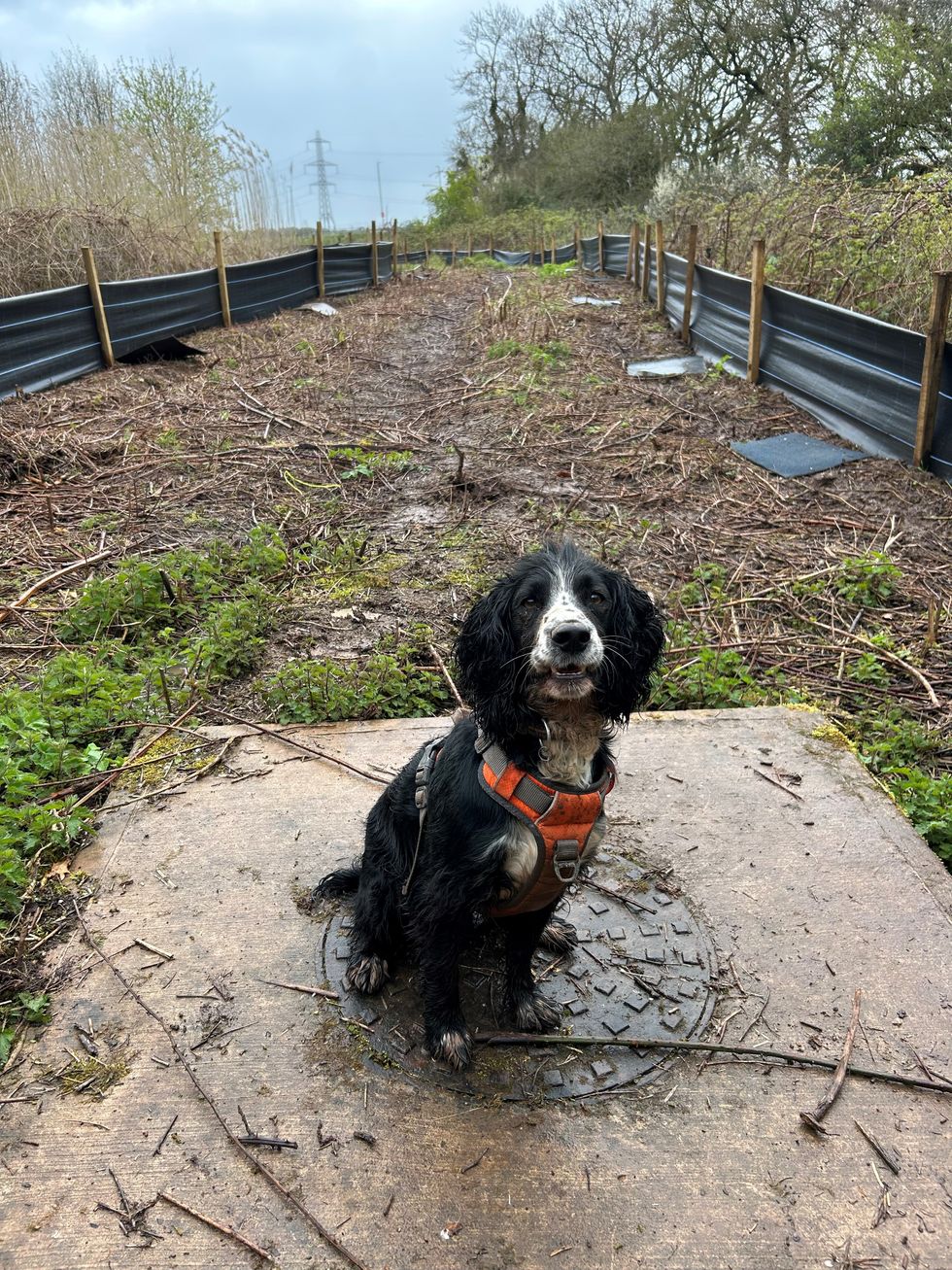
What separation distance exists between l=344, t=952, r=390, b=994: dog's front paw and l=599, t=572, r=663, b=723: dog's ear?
103 cm

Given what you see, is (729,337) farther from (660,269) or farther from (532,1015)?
(532,1015)

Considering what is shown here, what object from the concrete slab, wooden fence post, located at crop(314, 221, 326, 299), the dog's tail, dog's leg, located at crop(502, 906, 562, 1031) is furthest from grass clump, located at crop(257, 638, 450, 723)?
wooden fence post, located at crop(314, 221, 326, 299)

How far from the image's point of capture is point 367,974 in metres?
2.54

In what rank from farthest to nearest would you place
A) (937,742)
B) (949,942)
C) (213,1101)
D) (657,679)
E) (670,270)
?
(670,270) → (657,679) → (937,742) → (949,942) → (213,1101)

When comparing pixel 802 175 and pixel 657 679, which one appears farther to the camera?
pixel 802 175

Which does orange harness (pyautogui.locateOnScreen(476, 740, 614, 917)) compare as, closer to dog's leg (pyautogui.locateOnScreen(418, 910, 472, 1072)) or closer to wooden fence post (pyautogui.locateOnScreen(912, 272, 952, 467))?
dog's leg (pyautogui.locateOnScreen(418, 910, 472, 1072))

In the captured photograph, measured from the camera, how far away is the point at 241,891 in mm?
2910

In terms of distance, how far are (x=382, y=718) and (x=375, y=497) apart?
11.6 feet

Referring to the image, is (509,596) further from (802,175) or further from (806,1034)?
(802,175)

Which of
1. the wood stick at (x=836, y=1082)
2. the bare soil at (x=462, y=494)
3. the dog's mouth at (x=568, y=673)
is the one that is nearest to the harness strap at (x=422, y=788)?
the dog's mouth at (x=568, y=673)

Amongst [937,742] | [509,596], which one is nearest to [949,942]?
[937,742]

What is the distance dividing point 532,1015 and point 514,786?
0.72 m

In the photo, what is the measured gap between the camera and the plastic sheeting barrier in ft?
24.0

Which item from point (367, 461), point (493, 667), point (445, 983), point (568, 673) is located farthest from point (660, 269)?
point (445, 983)
